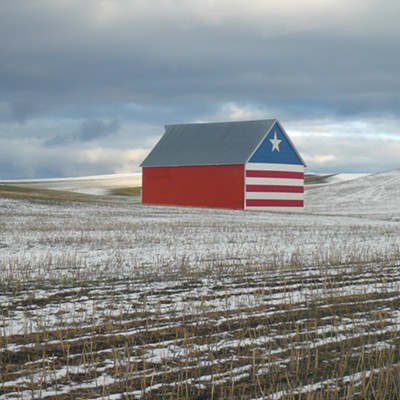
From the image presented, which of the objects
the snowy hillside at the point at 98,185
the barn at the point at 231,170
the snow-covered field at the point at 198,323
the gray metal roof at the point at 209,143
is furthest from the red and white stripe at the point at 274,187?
the snowy hillside at the point at 98,185

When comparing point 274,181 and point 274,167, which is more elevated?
point 274,167

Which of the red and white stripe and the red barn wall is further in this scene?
the red barn wall

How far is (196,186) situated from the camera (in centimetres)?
5841

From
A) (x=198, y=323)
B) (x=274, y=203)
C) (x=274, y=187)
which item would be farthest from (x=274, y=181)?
(x=198, y=323)

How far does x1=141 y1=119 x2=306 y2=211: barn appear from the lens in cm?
5594

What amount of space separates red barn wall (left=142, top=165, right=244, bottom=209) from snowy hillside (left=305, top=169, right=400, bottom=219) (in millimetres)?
11466

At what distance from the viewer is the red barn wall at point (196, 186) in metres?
56.0

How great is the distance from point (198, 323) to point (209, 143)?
5161cm

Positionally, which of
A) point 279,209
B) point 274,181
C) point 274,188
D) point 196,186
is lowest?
point 279,209

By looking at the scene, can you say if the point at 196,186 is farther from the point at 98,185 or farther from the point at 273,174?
the point at 98,185

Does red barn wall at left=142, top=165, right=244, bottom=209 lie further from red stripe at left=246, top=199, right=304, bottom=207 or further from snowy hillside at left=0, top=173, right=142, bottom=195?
snowy hillside at left=0, top=173, right=142, bottom=195

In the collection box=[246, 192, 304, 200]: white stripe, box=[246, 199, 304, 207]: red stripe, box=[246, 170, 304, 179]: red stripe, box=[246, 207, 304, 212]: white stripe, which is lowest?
box=[246, 207, 304, 212]: white stripe

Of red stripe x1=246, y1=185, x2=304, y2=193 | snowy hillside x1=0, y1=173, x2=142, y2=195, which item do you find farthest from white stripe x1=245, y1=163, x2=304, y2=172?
snowy hillside x1=0, y1=173, x2=142, y2=195

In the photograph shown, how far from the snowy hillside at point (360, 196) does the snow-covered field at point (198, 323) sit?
48.1 meters
